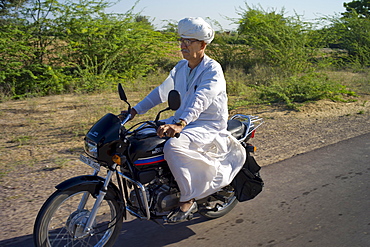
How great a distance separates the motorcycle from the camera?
10.7ft

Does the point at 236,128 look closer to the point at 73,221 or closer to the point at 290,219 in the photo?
the point at 290,219

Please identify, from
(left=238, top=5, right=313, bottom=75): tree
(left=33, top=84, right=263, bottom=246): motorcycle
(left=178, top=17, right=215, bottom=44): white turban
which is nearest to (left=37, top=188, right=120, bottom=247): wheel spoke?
(left=33, top=84, right=263, bottom=246): motorcycle

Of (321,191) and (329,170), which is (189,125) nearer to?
(321,191)

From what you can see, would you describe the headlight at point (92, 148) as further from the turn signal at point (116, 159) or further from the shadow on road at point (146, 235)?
the shadow on road at point (146, 235)

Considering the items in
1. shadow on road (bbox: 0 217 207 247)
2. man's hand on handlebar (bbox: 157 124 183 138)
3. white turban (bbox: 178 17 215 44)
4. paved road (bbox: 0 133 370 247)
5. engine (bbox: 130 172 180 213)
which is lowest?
paved road (bbox: 0 133 370 247)

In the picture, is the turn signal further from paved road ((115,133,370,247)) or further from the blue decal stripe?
paved road ((115,133,370,247))

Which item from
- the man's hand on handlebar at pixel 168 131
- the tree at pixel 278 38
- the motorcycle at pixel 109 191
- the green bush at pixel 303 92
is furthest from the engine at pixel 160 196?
the tree at pixel 278 38

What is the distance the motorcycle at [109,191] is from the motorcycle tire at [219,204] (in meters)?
0.47

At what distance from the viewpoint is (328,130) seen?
7.91 metres

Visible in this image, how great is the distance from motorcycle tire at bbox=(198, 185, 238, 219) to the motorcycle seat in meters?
0.54

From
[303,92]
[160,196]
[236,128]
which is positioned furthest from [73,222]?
[303,92]

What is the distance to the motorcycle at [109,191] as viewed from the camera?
10.7 feet

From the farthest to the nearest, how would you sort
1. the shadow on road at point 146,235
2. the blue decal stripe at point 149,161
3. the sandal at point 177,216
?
the shadow on road at point 146,235
the sandal at point 177,216
the blue decal stripe at point 149,161

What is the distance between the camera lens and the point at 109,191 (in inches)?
136
